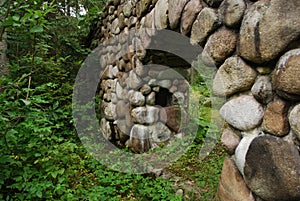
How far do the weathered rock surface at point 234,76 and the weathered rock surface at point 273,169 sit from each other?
0.24m

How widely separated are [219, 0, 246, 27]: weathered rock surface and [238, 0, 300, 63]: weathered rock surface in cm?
4

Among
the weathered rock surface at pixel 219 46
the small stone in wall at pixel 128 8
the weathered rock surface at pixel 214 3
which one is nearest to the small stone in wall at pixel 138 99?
A: the small stone in wall at pixel 128 8

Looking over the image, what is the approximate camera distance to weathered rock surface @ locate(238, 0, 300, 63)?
0.80m

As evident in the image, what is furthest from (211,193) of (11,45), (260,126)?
(11,45)

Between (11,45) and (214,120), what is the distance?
133 inches

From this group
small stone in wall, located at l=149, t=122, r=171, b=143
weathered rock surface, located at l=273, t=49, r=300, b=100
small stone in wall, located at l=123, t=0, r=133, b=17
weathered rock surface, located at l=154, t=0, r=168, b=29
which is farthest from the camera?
small stone in wall, located at l=149, t=122, r=171, b=143

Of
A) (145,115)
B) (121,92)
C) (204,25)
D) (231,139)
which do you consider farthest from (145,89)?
(231,139)

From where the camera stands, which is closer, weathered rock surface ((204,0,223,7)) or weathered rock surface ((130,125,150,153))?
weathered rock surface ((204,0,223,7))

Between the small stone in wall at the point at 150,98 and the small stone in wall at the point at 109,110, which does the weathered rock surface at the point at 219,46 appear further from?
the small stone in wall at the point at 109,110

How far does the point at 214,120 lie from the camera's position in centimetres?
327

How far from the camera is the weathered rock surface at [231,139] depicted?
3.58ft

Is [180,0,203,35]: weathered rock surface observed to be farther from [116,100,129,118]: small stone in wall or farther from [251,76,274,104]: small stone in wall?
[116,100,129,118]: small stone in wall

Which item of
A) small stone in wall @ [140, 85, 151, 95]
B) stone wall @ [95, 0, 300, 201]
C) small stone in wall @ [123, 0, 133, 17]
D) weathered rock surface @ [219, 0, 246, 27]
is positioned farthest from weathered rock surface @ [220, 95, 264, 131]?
small stone in wall @ [123, 0, 133, 17]

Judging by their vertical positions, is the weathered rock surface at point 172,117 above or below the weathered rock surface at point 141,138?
above
